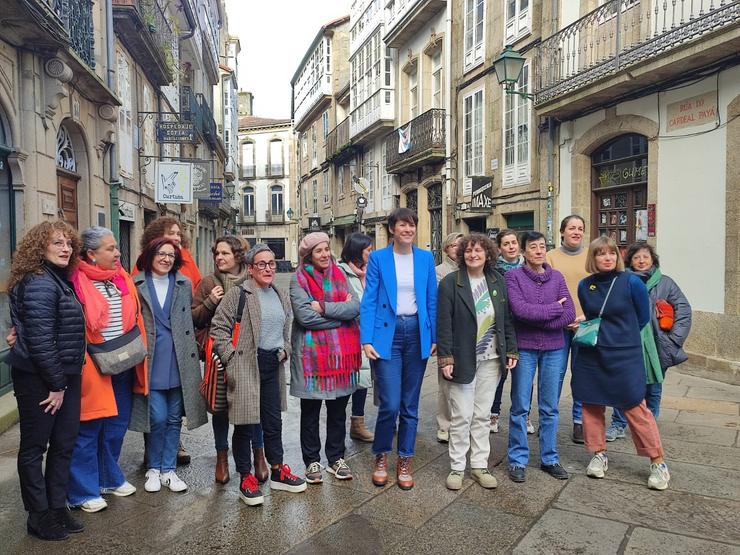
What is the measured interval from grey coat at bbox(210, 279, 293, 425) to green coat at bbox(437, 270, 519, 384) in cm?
125

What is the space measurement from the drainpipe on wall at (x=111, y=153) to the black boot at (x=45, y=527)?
8.95 metres

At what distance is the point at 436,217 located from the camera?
63.8 ft

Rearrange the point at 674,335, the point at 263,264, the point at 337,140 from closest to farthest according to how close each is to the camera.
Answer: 1. the point at 263,264
2. the point at 674,335
3. the point at 337,140

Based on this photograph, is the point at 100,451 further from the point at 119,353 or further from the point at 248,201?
the point at 248,201

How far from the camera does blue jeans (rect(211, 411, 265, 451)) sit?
4.22m

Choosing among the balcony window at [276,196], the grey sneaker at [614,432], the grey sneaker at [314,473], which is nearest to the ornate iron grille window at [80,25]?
the grey sneaker at [314,473]

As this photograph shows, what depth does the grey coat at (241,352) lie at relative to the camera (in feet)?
12.9

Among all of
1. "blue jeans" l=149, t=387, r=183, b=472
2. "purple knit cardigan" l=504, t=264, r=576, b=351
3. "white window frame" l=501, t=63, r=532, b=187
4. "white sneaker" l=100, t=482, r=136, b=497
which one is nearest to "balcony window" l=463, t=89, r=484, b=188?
"white window frame" l=501, t=63, r=532, b=187

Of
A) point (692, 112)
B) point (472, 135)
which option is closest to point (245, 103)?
point (472, 135)

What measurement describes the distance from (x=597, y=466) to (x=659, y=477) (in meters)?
0.40

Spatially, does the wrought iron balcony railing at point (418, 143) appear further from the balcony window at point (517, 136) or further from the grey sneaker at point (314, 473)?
the grey sneaker at point (314, 473)

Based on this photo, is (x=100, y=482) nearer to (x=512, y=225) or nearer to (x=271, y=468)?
(x=271, y=468)

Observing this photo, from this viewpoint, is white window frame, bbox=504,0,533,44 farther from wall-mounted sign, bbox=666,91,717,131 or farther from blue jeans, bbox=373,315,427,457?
blue jeans, bbox=373,315,427,457

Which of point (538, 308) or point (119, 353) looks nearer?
point (119, 353)
